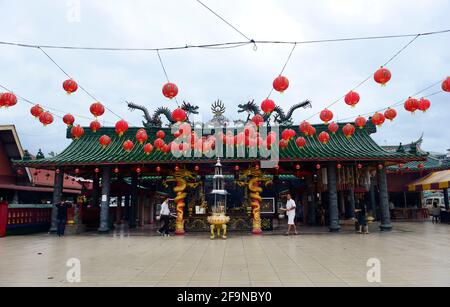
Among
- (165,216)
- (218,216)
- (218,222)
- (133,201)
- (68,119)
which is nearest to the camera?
(68,119)

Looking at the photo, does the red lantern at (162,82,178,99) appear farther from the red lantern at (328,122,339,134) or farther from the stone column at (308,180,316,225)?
the stone column at (308,180,316,225)

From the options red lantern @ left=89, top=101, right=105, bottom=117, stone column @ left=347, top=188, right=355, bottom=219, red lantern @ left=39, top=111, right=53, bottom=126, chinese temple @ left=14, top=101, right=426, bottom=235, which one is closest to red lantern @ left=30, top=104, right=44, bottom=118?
red lantern @ left=39, top=111, right=53, bottom=126

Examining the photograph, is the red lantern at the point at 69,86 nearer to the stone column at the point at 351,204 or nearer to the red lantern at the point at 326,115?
the red lantern at the point at 326,115

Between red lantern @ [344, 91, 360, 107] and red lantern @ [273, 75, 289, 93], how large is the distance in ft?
7.27

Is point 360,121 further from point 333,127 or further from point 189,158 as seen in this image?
point 189,158

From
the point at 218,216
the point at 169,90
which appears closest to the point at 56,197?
the point at 218,216

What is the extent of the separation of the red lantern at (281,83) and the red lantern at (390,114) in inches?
187

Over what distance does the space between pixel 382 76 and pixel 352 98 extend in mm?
1426

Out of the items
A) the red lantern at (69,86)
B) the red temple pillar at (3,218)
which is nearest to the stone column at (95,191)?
the red temple pillar at (3,218)

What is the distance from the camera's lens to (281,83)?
29.9 ft

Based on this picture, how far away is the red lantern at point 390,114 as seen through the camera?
1108cm
